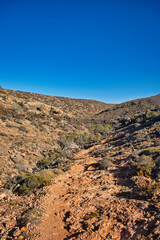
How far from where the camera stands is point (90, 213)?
5.98m

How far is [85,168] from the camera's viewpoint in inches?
463

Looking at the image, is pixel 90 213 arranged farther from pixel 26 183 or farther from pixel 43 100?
pixel 43 100

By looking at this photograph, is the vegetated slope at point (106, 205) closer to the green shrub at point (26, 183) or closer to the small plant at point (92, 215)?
the small plant at point (92, 215)

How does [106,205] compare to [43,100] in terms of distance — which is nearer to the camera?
[106,205]

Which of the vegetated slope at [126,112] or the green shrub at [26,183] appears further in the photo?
the vegetated slope at [126,112]

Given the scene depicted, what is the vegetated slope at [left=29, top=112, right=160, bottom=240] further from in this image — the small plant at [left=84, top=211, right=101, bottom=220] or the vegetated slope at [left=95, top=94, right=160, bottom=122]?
the vegetated slope at [left=95, top=94, right=160, bottom=122]

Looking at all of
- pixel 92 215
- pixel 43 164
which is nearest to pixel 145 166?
pixel 92 215

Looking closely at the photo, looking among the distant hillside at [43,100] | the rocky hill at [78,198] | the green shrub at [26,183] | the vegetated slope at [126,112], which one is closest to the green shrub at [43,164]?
the rocky hill at [78,198]

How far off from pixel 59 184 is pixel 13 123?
543 inches

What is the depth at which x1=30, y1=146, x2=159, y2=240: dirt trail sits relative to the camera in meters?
4.84

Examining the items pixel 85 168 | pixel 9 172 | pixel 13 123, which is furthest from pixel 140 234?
pixel 13 123

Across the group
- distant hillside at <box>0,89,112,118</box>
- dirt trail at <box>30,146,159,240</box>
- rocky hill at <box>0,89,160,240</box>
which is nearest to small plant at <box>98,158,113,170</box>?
rocky hill at <box>0,89,160,240</box>

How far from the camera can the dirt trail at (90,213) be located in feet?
15.9

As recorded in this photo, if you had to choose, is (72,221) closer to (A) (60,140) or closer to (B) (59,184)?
(B) (59,184)
